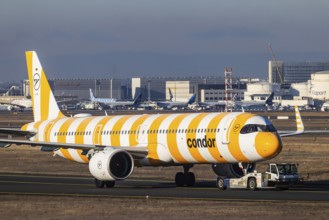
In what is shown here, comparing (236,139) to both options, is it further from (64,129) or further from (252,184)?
(64,129)

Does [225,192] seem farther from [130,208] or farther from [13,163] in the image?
[13,163]

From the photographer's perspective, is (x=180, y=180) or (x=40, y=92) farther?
(x=40, y=92)

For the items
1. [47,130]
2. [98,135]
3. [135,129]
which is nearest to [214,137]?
[135,129]

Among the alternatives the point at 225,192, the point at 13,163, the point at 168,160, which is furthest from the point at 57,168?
the point at 225,192

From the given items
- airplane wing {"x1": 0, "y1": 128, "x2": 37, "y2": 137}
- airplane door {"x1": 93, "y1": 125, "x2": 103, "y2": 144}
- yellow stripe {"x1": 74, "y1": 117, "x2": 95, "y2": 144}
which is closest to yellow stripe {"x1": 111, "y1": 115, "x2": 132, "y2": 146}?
airplane door {"x1": 93, "y1": 125, "x2": 103, "y2": 144}

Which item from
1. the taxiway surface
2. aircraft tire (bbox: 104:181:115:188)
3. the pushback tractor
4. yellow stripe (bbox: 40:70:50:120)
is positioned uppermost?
yellow stripe (bbox: 40:70:50:120)

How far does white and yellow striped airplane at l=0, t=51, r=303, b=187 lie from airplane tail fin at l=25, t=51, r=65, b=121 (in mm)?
3952

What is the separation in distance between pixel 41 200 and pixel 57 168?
3047cm

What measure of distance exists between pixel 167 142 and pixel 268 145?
7566 mm

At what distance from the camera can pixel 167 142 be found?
5991cm

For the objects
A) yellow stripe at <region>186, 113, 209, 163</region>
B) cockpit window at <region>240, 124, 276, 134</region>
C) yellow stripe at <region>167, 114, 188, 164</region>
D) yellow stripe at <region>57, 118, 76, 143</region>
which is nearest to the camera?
cockpit window at <region>240, 124, 276, 134</region>

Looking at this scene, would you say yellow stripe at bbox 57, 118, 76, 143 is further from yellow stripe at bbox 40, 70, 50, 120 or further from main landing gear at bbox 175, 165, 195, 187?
main landing gear at bbox 175, 165, 195, 187

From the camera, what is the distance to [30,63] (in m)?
74.9

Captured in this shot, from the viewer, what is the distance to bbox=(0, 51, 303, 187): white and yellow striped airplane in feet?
184
